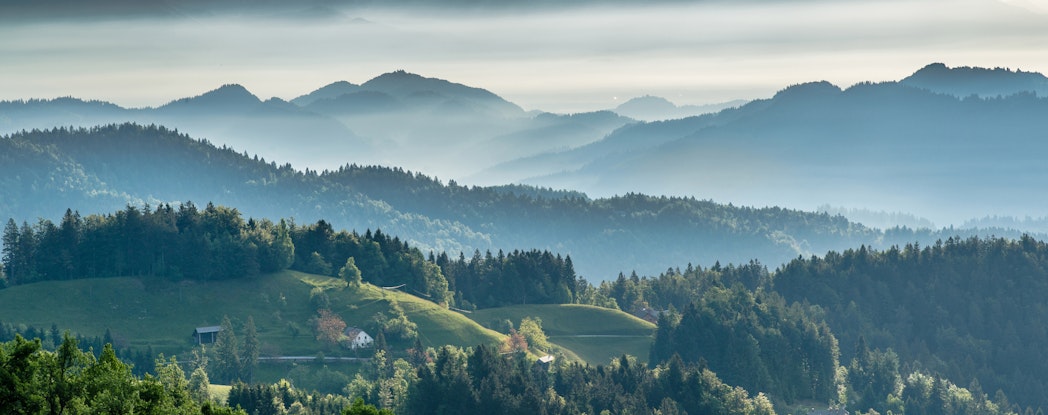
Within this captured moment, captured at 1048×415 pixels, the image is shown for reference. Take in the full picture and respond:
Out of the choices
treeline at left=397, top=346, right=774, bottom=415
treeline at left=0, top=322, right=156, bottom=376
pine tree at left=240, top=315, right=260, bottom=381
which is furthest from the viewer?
pine tree at left=240, top=315, right=260, bottom=381

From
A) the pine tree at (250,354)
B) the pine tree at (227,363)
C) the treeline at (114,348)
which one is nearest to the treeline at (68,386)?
the treeline at (114,348)

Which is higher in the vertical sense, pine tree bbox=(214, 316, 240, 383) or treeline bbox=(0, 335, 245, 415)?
treeline bbox=(0, 335, 245, 415)

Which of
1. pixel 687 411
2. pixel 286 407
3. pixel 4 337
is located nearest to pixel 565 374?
pixel 687 411

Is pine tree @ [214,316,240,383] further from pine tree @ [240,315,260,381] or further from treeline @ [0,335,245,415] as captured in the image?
treeline @ [0,335,245,415]

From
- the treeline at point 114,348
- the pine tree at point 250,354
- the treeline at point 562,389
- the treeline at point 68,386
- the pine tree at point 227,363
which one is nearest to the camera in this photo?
the treeline at point 68,386

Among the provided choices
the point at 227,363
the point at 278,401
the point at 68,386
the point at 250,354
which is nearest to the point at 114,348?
the point at 227,363

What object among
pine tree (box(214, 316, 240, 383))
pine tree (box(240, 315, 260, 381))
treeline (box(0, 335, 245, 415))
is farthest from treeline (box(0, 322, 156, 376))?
treeline (box(0, 335, 245, 415))

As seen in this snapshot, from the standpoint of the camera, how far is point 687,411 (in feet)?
609

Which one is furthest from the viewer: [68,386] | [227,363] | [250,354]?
[250,354]

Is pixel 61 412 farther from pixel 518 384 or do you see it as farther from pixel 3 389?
pixel 518 384

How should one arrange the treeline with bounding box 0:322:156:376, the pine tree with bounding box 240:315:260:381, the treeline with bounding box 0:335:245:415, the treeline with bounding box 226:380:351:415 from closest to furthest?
1. the treeline with bounding box 0:335:245:415
2. the treeline with bounding box 226:380:351:415
3. the treeline with bounding box 0:322:156:376
4. the pine tree with bounding box 240:315:260:381

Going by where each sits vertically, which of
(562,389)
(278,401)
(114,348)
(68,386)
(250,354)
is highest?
(68,386)

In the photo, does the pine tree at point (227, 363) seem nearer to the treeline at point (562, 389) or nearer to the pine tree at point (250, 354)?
the pine tree at point (250, 354)

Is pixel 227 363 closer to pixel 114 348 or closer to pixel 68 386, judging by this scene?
pixel 114 348
